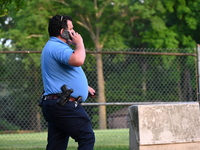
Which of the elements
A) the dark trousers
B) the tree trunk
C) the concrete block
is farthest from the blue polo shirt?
the tree trunk

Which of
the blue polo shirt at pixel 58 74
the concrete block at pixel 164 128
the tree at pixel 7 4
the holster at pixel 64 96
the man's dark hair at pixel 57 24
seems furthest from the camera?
the tree at pixel 7 4

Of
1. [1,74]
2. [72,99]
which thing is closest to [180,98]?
[1,74]

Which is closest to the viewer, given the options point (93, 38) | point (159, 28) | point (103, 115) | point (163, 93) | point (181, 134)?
point (181, 134)

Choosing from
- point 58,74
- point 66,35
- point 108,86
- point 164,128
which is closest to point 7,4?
point 164,128

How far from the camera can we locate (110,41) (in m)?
31.0

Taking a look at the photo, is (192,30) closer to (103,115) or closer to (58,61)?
(103,115)

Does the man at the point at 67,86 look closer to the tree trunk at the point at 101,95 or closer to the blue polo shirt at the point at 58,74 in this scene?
the blue polo shirt at the point at 58,74

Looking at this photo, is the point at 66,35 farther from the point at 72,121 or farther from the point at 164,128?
the point at 164,128

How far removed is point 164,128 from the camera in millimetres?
6848

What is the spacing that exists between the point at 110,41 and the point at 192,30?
223 inches

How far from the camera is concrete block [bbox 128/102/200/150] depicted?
6828mm

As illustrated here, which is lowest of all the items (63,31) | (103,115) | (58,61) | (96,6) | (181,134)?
(103,115)

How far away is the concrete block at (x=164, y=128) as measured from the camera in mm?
6828

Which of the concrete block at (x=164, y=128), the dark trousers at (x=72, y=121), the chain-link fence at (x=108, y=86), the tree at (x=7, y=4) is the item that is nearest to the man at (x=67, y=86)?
the dark trousers at (x=72, y=121)
